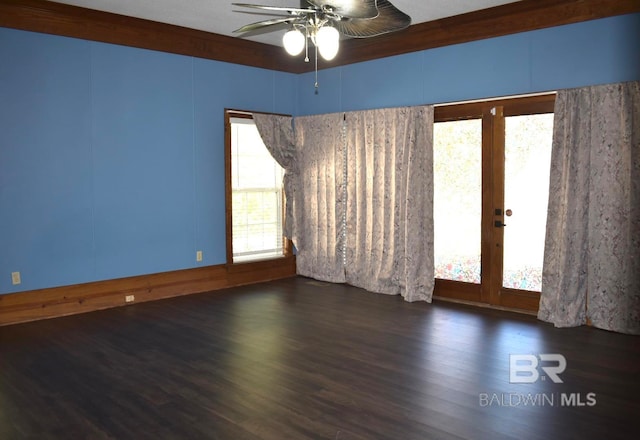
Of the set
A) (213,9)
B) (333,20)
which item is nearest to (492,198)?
(333,20)

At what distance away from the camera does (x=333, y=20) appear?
3.72 m

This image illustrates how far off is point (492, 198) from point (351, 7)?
2.95 meters

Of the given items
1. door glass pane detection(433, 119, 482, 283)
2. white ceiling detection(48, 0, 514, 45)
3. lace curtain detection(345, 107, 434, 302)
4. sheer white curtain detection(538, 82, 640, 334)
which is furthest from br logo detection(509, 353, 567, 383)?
white ceiling detection(48, 0, 514, 45)

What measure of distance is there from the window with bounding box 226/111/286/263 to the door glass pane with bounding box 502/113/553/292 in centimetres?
308

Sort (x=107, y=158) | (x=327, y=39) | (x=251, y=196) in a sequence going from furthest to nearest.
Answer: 1. (x=251, y=196)
2. (x=107, y=158)
3. (x=327, y=39)

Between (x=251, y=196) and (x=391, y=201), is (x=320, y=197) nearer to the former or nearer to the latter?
(x=251, y=196)

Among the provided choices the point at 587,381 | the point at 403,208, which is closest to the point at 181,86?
the point at 403,208

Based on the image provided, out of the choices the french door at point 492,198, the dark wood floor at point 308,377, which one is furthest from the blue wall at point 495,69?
the dark wood floor at point 308,377

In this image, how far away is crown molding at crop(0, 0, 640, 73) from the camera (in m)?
4.97

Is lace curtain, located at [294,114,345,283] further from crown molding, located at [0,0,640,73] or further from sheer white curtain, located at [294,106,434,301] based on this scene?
crown molding, located at [0,0,640,73]

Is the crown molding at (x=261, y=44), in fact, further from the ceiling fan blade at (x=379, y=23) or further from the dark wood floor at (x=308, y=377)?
the dark wood floor at (x=308, y=377)

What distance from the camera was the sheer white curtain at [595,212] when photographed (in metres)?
4.61

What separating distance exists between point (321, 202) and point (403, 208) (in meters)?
1.33

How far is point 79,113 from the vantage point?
5473 millimetres
